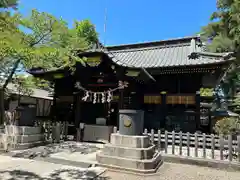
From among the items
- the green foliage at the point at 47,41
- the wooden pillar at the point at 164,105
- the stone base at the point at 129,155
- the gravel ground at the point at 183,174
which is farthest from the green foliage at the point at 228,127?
the green foliage at the point at 47,41

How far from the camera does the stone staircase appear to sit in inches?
285

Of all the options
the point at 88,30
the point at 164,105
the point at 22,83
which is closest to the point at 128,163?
the point at 164,105

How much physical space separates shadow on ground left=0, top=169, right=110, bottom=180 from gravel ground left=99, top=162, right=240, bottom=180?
1.29 feet

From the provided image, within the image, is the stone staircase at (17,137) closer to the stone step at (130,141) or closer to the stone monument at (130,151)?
the stone monument at (130,151)

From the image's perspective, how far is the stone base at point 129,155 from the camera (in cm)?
552

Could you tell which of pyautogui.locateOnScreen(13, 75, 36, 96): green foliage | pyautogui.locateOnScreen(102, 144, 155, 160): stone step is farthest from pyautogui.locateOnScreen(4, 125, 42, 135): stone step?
pyautogui.locateOnScreen(13, 75, 36, 96): green foliage

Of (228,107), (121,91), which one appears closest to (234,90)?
(228,107)

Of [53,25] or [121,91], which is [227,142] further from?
[53,25]

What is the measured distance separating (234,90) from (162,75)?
49.6ft

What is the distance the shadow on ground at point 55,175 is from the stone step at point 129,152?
968 mm

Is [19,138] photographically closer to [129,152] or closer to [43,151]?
[43,151]

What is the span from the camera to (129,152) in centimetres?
579

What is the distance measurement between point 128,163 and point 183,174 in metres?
1.61

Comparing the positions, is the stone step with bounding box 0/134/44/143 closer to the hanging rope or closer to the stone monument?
the hanging rope
